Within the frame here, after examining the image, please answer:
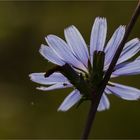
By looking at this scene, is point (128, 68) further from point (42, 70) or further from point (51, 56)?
point (42, 70)

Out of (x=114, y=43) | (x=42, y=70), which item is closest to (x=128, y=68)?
(x=114, y=43)

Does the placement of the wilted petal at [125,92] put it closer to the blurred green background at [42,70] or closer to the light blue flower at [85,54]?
the light blue flower at [85,54]

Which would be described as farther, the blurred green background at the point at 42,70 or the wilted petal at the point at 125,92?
the blurred green background at the point at 42,70

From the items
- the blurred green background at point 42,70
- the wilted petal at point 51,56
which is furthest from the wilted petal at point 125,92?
the blurred green background at point 42,70

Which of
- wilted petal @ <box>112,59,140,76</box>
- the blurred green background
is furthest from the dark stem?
the blurred green background

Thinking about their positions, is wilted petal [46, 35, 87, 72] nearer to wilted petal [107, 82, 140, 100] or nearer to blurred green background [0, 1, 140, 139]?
wilted petal [107, 82, 140, 100]

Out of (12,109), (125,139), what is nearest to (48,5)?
(12,109)

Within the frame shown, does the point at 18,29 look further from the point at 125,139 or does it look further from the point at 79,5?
the point at 125,139

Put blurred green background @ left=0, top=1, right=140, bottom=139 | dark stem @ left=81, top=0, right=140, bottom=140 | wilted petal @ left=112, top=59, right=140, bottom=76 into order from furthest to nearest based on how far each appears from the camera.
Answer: blurred green background @ left=0, top=1, right=140, bottom=139
wilted petal @ left=112, top=59, right=140, bottom=76
dark stem @ left=81, top=0, right=140, bottom=140
